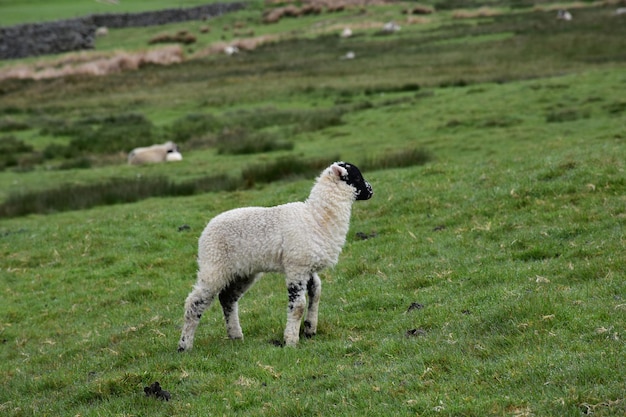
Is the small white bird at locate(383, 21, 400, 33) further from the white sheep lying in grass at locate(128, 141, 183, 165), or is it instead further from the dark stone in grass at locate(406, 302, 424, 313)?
the dark stone in grass at locate(406, 302, 424, 313)

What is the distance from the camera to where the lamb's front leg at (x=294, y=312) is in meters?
10.3

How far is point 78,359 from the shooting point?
11672mm

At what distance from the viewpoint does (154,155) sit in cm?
3123

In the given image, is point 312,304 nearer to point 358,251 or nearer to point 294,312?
point 294,312

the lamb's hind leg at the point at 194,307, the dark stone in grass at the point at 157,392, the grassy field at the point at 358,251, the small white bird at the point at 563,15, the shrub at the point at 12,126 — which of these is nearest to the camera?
the grassy field at the point at 358,251

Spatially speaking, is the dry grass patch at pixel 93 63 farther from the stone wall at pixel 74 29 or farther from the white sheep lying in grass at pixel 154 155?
the white sheep lying in grass at pixel 154 155

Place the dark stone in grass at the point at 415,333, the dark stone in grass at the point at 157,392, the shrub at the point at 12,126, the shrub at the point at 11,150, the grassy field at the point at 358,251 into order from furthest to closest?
the shrub at the point at 12,126 < the shrub at the point at 11,150 < the dark stone in grass at the point at 415,333 < the dark stone in grass at the point at 157,392 < the grassy field at the point at 358,251

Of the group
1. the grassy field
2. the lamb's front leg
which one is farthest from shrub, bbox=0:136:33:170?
the lamb's front leg

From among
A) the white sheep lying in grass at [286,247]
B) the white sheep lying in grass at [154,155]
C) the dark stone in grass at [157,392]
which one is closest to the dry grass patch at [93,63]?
the white sheep lying in grass at [154,155]

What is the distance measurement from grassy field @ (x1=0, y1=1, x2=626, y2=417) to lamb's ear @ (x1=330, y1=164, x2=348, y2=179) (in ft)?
7.31

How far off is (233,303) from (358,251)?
5316 millimetres

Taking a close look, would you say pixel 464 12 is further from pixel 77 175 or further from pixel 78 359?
pixel 78 359

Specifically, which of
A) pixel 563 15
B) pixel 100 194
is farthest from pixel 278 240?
pixel 563 15

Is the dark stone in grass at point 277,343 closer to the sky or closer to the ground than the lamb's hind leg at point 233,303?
closer to the ground
